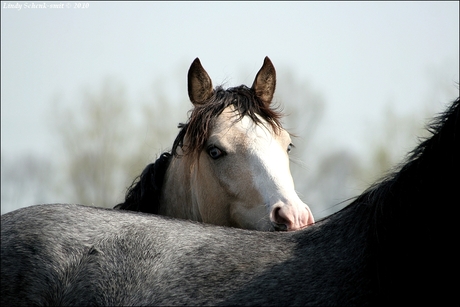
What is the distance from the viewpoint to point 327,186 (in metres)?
41.6

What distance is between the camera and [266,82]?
6047 mm

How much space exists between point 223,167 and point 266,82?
116 cm

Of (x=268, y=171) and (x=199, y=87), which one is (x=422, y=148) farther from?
(x=199, y=87)

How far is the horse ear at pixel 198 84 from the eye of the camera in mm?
5812

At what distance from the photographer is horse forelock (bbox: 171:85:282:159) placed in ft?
17.7

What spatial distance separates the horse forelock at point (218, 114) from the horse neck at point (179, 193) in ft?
0.39

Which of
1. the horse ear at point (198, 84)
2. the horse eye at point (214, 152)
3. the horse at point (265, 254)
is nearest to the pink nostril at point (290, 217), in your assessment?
the horse eye at point (214, 152)

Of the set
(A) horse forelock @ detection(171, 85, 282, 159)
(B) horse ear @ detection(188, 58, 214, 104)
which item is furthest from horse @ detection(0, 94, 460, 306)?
(B) horse ear @ detection(188, 58, 214, 104)

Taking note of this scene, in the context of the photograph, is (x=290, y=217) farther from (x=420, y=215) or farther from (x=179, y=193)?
(x=420, y=215)

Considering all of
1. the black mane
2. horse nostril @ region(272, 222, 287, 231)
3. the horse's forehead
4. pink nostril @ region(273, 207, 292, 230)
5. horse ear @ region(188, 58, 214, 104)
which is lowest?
horse nostril @ region(272, 222, 287, 231)

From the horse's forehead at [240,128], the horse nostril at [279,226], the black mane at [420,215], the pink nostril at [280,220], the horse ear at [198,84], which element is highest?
the horse ear at [198,84]

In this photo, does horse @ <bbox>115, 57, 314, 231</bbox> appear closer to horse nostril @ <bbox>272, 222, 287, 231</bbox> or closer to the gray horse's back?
horse nostril @ <bbox>272, 222, 287, 231</bbox>

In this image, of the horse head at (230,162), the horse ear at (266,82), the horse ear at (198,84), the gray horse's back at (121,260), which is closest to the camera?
the gray horse's back at (121,260)

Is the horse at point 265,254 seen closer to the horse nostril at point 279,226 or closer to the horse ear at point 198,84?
the horse nostril at point 279,226
